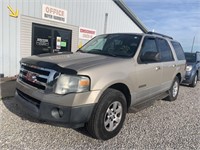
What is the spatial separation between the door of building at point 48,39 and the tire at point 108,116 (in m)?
6.71

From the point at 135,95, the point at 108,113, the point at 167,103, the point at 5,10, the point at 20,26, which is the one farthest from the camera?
the point at 20,26

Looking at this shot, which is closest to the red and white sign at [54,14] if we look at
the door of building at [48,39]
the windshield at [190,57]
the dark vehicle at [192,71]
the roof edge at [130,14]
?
the door of building at [48,39]

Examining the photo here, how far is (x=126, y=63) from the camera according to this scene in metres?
3.66

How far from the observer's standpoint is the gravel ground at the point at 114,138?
3174mm

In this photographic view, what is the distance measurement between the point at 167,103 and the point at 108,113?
3.29m

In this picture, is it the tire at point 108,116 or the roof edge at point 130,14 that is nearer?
the tire at point 108,116

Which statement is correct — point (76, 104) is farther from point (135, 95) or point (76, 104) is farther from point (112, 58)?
point (135, 95)

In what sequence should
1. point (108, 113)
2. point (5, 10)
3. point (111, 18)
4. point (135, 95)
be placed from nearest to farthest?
point (108, 113), point (135, 95), point (5, 10), point (111, 18)

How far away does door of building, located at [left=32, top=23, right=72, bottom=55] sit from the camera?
29.8 ft

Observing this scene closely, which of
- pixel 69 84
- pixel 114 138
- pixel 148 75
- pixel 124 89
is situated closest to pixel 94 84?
pixel 69 84

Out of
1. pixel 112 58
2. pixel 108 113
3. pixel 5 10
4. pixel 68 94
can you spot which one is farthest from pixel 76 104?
pixel 5 10

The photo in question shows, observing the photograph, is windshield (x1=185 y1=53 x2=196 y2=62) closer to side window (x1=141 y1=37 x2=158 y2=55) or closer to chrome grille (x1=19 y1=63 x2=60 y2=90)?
side window (x1=141 y1=37 x2=158 y2=55)

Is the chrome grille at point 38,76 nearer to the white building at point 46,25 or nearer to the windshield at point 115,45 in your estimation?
the windshield at point 115,45

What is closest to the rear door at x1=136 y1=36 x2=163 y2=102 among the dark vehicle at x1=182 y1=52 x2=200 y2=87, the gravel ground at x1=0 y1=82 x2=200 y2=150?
the gravel ground at x1=0 y1=82 x2=200 y2=150
